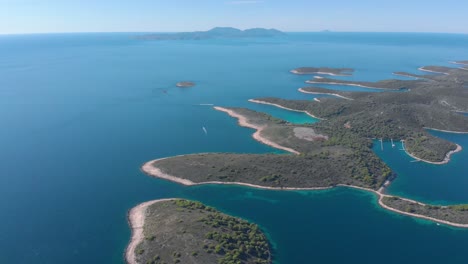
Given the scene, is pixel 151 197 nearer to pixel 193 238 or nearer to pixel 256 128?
pixel 193 238

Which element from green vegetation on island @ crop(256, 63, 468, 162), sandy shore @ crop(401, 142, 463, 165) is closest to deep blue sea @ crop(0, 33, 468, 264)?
sandy shore @ crop(401, 142, 463, 165)

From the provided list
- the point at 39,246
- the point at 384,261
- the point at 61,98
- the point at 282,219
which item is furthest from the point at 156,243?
the point at 61,98

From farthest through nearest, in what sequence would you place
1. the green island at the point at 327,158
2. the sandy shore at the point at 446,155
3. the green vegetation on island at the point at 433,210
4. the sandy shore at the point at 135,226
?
1. the sandy shore at the point at 446,155
2. the green island at the point at 327,158
3. the green vegetation on island at the point at 433,210
4. the sandy shore at the point at 135,226

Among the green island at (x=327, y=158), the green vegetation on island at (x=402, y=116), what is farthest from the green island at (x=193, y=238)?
the green vegetation on island at (x=402, y=116)

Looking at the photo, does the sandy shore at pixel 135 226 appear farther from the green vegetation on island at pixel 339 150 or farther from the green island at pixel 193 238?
the green vegetation on island at pixel 339 150

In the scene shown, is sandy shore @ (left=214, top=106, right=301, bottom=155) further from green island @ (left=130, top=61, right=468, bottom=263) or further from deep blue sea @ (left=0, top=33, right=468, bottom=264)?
deep blue sea @ (left=0, top=33, right=468, bottom=264)

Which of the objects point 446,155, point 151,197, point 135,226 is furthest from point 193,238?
point 446,155

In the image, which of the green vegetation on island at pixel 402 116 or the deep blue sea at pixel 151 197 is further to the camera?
the green vegetation on island at pixel 402 116
